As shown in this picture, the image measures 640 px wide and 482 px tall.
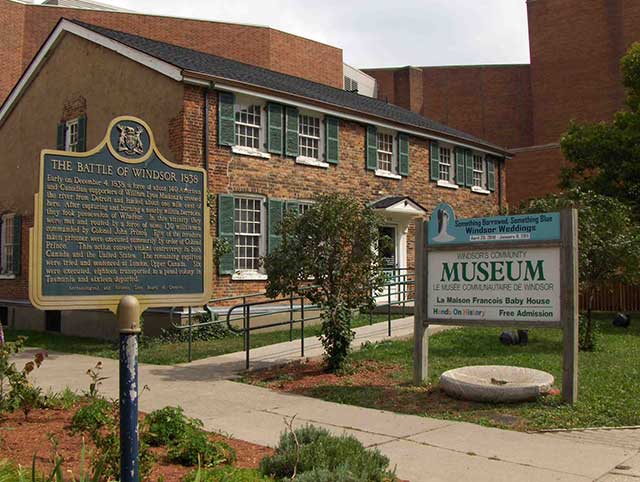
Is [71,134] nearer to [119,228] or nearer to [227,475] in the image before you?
[119,228]

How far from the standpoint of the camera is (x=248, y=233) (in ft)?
55.7

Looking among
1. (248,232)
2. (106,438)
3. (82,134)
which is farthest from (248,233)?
(106,438)

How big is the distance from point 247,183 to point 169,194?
11999 millimetres

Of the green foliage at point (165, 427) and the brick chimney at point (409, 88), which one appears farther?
the brick chimney at point (409, 88)

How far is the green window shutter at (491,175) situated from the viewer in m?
25.2

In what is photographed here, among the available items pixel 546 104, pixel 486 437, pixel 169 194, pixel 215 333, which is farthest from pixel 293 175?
pixel 546 104

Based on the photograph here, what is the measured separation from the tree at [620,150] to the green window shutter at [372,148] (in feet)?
19.2

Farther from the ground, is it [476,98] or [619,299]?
[476,98]

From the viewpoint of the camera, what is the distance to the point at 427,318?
31.0 feet

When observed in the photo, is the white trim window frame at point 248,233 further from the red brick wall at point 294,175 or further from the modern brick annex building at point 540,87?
the modern brick annex building at point 540,87

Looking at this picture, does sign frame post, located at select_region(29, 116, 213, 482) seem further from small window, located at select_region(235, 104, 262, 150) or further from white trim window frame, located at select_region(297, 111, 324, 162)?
white trim window frame, located at select_region(297, 111, 324, 162)

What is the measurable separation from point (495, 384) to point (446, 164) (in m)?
15.7

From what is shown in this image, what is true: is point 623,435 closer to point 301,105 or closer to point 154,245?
point 154,245

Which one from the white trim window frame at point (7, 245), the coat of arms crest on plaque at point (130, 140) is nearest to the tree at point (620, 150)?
the white trim window frame at point (7, 245)
